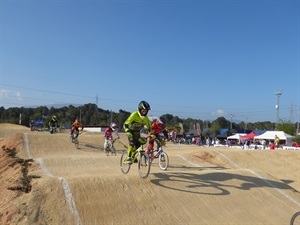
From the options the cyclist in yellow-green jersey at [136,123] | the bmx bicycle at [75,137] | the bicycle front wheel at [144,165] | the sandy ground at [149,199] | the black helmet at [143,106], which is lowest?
the sandy ground at [149,199]

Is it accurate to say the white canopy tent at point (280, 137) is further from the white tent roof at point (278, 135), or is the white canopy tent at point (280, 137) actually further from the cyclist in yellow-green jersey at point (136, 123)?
the cyclist in yellow-green jersey at point (136, 123)

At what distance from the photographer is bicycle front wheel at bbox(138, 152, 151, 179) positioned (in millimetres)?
10938

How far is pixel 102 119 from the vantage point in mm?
126000

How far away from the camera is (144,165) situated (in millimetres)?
11102

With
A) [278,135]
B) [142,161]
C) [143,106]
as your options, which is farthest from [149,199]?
[278,135]

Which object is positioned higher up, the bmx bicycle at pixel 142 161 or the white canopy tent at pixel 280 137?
the white canopy tent at pixel 280 137

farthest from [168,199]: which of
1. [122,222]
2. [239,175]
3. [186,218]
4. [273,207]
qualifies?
[239,175]

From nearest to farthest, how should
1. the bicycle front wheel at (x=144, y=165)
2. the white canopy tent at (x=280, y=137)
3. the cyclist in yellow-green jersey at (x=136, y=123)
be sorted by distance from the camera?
the bicycle front wheel at (x=144, y=165), the cyclist in yellow-green jersey at (x=136, y=123), the white canopy tent at (x=280, y=137)

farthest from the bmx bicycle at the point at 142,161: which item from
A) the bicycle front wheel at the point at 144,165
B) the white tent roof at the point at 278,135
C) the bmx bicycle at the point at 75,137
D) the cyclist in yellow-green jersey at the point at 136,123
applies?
the white tent roof at the point at 278,135

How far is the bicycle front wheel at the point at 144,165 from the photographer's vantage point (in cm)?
1094

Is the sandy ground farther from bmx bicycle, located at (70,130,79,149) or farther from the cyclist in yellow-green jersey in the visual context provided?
bmx bicycle, located at (70,130,79,149)

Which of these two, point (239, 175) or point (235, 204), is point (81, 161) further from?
point (235, 204)

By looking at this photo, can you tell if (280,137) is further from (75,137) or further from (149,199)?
(149,199)

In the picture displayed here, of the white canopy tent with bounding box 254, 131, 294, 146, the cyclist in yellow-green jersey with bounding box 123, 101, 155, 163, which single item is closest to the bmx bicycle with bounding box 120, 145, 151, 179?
the cyclist in yellow-green jersey with bounding box 123, 101, 155, 163
